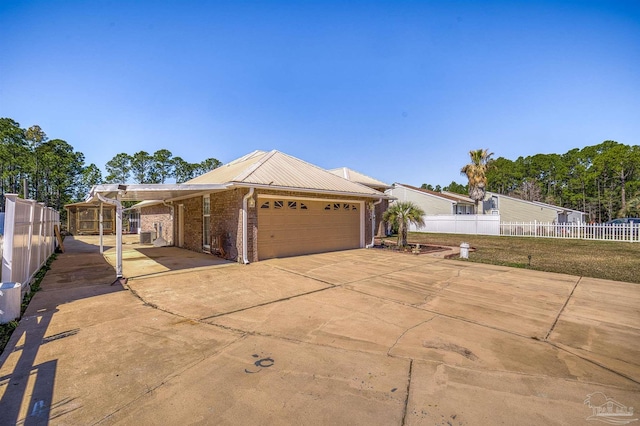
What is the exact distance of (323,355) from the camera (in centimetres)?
335

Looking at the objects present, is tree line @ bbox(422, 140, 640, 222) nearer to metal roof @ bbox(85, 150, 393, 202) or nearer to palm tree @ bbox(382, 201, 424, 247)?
palm tree @ bbox(382, 201, 424, 247)

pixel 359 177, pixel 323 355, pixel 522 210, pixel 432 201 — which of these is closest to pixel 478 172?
pixel 432 201

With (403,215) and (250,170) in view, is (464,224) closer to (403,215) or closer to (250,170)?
(403,215)

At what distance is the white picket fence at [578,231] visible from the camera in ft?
55.7

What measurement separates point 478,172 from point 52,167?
45143 mm

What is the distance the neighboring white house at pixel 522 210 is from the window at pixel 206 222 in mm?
27504

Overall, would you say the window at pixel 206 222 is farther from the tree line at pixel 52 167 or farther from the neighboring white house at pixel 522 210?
the neighboring white house at pixel 522 210

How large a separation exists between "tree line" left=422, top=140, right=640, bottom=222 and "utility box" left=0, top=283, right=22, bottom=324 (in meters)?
41.8

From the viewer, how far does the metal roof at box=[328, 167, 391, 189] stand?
20.8 metres

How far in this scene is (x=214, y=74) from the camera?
1233 centimetres

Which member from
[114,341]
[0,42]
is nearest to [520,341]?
[114,341]

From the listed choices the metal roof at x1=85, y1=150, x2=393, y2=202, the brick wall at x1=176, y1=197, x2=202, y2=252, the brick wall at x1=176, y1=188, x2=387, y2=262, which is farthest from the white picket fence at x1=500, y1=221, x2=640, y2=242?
the brick wall at x1=176, y1=197, x2=202, y2=252

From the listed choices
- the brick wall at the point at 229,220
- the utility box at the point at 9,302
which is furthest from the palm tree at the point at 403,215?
the utility box at the point at 9,302

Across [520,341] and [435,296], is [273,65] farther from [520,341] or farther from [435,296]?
[520,341]
